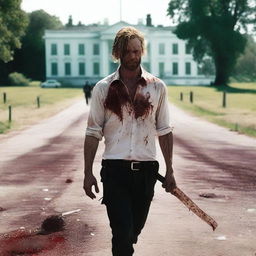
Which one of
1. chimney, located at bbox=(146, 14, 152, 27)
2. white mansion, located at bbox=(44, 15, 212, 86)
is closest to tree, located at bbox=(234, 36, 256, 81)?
white mansion, located at bbox=(44, 15, 212, 86)

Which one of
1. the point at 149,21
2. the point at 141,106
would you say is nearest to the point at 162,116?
the point at 141,106

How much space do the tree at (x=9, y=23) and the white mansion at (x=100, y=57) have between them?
6202 cm

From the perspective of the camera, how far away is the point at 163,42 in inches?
4370

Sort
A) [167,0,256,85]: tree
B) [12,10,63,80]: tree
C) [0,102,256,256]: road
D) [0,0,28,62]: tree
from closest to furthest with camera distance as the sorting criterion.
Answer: [0,102,256,256]: road < [0,0,28,62]: tree < [167,0,256,85]: tree < [12,10,63,80]: tree

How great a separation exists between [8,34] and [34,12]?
80.5m

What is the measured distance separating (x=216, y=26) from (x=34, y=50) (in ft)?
156

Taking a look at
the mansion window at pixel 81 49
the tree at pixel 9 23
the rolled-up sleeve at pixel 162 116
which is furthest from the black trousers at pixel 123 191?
the mansion window at pixel 81 49

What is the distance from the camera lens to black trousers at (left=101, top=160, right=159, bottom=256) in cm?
419

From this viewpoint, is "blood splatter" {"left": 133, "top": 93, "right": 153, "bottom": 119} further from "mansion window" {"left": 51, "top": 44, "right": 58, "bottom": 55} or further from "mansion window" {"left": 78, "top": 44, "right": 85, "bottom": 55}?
"mansion window" {"left": 51, "top": 44, "right": 58, "bottom": 55}

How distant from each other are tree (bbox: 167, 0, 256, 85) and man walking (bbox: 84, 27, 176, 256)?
245ft

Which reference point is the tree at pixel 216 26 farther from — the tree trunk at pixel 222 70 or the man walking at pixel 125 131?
the man walking at pixel 125 131

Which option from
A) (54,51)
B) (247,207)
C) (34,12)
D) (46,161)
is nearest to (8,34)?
(46,161)

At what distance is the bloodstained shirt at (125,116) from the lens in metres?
4.17

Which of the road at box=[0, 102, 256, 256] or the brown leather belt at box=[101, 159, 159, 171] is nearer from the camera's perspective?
the brown leather belt at box=[101, 159, 159, 171]
